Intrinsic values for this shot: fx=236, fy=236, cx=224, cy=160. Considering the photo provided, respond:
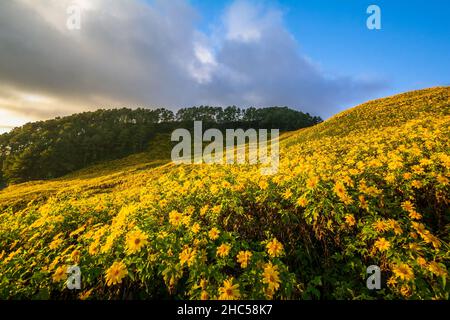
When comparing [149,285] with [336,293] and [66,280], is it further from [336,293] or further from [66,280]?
[336,293]

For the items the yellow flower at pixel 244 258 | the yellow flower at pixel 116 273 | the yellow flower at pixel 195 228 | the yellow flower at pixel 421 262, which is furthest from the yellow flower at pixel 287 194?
the yellow flower at pixel 116 273

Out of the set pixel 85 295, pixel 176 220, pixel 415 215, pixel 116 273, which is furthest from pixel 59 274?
pixel 415 215

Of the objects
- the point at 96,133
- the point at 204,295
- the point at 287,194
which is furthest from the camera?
the point at 96,133

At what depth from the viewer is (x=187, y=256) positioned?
3.58 meters

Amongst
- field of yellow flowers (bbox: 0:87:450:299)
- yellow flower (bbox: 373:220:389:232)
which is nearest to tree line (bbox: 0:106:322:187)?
field of yellow flowers (bbox: 0:87:450:299)

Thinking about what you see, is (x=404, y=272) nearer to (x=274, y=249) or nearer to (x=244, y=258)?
(x=274, y=249)

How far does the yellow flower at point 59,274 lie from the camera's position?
3.50 meters

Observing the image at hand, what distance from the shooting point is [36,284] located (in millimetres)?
3633

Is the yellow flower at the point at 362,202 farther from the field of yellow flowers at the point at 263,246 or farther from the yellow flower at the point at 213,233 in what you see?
the yellow flower at the point at 213,233

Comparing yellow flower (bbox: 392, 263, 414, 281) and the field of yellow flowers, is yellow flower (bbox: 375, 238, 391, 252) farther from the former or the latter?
yellow flower (bbox: 392, 263, 414, 281)

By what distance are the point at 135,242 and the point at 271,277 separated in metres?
2.19
